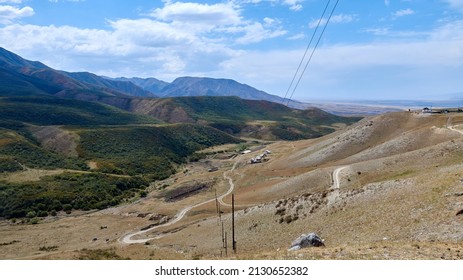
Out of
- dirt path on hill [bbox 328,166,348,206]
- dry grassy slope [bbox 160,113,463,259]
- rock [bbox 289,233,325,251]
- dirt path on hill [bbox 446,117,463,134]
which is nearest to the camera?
dry grassy slope [bbox 160,113,463,259]

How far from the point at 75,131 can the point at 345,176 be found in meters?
106

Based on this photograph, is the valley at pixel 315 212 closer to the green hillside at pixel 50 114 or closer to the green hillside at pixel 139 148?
the green hillside at pixel 139 148

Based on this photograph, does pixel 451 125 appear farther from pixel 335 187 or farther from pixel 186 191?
pixel 186 191

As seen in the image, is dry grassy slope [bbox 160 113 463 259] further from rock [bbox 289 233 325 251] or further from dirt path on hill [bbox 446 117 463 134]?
rock [bbox 289 233 325 251]

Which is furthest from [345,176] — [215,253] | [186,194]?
[186,194]

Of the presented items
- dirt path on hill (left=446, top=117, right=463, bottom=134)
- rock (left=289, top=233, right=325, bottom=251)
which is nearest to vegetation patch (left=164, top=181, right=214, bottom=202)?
dirt path on hill (left=446, top=117, right=463, bottom=134)

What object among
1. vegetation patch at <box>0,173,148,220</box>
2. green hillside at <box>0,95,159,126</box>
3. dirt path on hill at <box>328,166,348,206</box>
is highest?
green hillside at <box>0,95,159,126</box>

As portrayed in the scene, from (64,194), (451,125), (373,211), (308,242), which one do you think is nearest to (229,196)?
(64,194)

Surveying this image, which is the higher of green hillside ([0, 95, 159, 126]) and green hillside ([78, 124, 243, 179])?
green hillside ([0, 95, 159, 126])

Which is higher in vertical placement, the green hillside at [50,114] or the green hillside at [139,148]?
the green hillside at [50,114]

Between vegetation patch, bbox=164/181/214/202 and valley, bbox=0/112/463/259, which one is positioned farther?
vegetation patch, bbox=164/181/214/202

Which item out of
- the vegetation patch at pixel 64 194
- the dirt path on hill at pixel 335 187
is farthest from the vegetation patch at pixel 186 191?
the dirt path on hill at pixel 335 187

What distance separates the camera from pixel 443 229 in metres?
25.5

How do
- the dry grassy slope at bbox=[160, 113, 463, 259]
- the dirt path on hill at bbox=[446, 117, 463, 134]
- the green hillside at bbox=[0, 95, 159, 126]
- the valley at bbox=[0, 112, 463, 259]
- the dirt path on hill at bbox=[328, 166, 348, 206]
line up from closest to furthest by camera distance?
the dry grassy slope at bbox=[160, 113, 463, 259] → the valley at bbox=[0, 112, 463, 259] → the dirt path on hill at bbox=[328, 166, 348, 206] → the dirt path on hill at bbox=[446, 117, 463, 134] → the green hillside at bbox=[0, 95, 159, 126]
